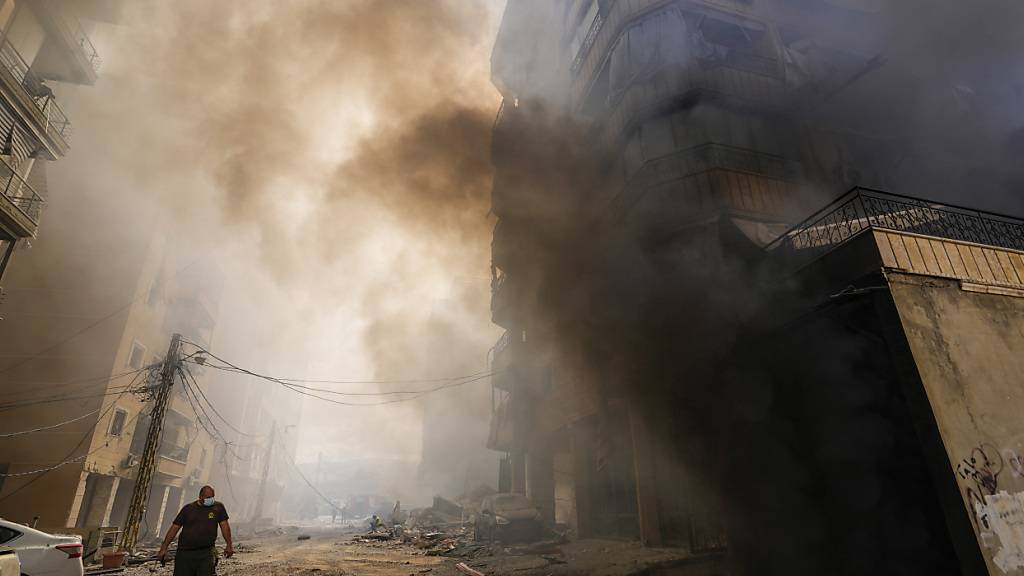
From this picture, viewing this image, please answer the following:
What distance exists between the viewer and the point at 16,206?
1403 centimetres

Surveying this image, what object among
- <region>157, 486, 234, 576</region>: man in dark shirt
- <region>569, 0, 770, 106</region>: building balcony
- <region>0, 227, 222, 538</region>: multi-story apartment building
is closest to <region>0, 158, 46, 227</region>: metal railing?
<region>0, 227, 222, 538</region>: multi-story apartment building

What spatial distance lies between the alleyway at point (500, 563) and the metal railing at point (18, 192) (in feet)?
37.6

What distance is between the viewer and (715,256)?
10.3 meters

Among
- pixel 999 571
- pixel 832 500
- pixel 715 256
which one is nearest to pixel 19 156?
pixel 715 256

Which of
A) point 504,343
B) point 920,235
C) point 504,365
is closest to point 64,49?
point 504,343

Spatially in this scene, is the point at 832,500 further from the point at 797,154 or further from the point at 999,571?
the point at 797,154

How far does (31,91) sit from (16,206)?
4.64 m

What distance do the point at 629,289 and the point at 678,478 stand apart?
458 centimetres

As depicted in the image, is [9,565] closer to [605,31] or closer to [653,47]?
[653,47]

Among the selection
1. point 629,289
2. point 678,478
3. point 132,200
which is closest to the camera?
point 678,478

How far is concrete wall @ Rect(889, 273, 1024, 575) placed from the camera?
5656mm

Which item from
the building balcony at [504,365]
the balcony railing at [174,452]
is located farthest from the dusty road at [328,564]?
the balcony railing at [174,452]

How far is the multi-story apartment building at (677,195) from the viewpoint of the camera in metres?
10.1

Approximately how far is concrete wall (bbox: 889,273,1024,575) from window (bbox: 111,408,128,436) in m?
27.6
